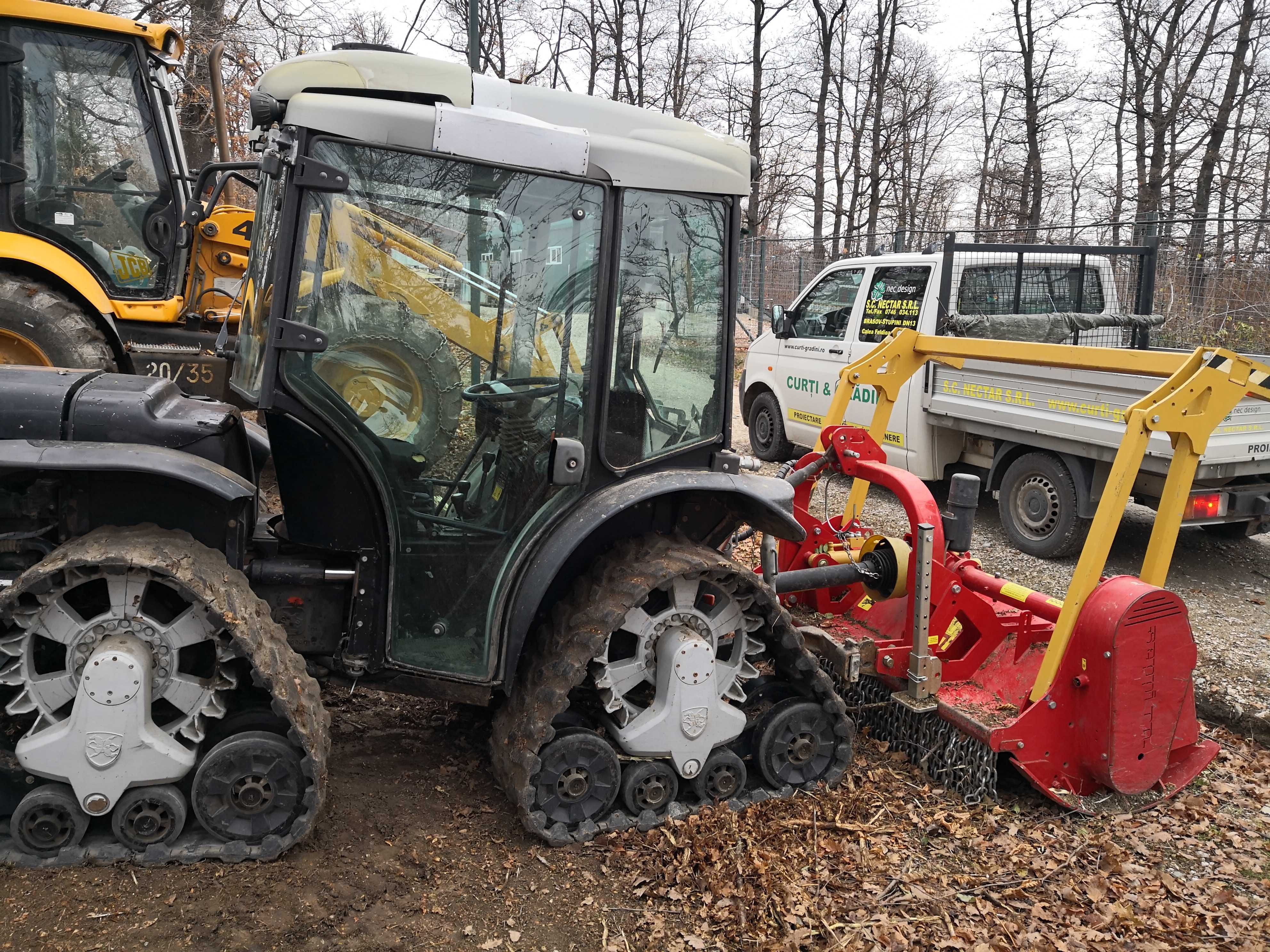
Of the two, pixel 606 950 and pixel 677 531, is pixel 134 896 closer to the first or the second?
pixel 606 950

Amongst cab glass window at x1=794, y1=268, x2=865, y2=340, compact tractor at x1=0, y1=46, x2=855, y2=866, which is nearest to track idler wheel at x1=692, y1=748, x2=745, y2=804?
compact tractor at x1=0, y1=46, x2=855, y2=866

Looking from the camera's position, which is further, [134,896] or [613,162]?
[613,162]

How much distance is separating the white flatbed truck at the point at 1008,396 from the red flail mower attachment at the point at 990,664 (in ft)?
3.19

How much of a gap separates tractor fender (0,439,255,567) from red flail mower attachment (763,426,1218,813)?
6.71 feet

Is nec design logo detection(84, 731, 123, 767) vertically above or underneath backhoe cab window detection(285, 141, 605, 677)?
underneath

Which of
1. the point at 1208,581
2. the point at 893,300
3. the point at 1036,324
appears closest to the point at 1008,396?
the point at 1036,324

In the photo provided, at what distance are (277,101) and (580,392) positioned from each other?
1236mm

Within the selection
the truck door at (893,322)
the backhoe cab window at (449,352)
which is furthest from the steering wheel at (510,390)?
the truck door at (893,322)

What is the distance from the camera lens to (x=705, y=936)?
2812 millimetres

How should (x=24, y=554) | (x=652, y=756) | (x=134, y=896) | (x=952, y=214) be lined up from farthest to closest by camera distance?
(x=952, y=214)
(x=652, y=756)
(x=24, y=554)
(x=134, y=896)

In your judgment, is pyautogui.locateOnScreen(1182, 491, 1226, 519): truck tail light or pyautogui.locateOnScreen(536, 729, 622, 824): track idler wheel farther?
pyautogui.locateOnScreen(1182, 491, 1226, 519): truck tail light

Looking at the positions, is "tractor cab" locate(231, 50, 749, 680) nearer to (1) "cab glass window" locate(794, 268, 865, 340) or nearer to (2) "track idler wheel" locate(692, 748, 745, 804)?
(2) "track idler wheel" locate(692, 748, 745, 804)

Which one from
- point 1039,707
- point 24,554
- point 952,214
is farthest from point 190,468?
point 952,214

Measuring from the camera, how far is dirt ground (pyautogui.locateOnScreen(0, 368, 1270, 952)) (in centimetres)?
271
